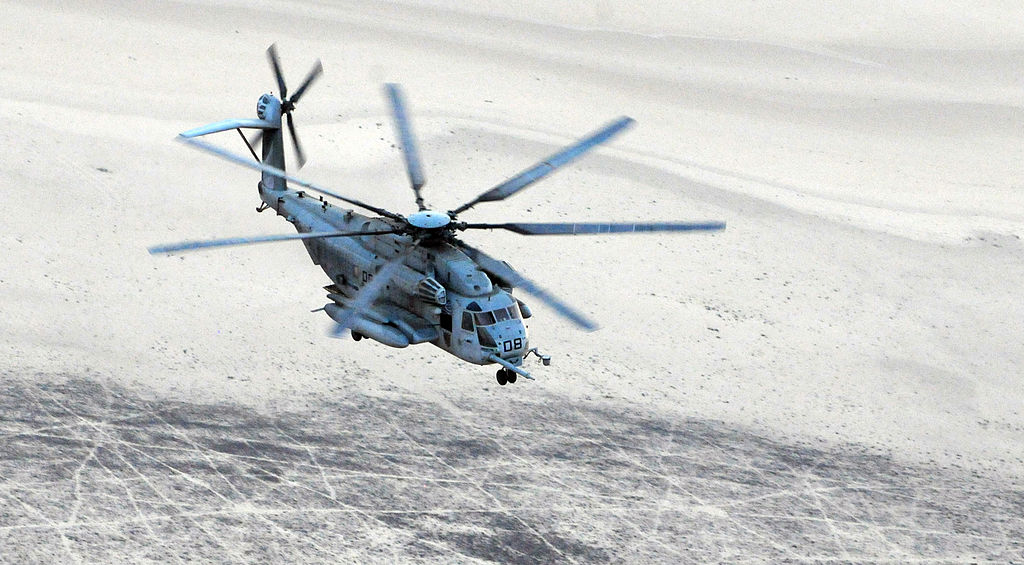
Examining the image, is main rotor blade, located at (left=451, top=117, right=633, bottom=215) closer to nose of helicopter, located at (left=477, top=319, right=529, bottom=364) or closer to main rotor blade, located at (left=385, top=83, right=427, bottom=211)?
main rotor blade, located at (left=385, top=83, right=427, bottom=211)

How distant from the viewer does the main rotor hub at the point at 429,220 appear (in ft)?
131

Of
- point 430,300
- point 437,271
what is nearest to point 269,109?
point 437,271

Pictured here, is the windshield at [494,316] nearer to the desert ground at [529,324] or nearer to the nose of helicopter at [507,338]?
the nose of helicopter at [507,338]

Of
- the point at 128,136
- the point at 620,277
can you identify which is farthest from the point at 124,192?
the point at 620,277

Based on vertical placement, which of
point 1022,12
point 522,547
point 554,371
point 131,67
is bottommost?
point 522,547

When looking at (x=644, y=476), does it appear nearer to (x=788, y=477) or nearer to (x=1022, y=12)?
(x=788, y=477)

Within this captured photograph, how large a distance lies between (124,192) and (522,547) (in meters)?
28.3

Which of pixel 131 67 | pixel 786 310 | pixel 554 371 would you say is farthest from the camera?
pixel 131 67

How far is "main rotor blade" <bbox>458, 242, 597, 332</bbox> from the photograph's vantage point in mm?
35844

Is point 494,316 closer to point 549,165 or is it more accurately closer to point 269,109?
point 549,165

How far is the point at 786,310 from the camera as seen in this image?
60094 millimetres

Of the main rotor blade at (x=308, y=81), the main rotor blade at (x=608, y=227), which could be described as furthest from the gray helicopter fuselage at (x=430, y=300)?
the main rotor blade at (x=308, y=81)

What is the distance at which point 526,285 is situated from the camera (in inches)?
1484

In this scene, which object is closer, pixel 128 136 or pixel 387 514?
pixel 387 514
